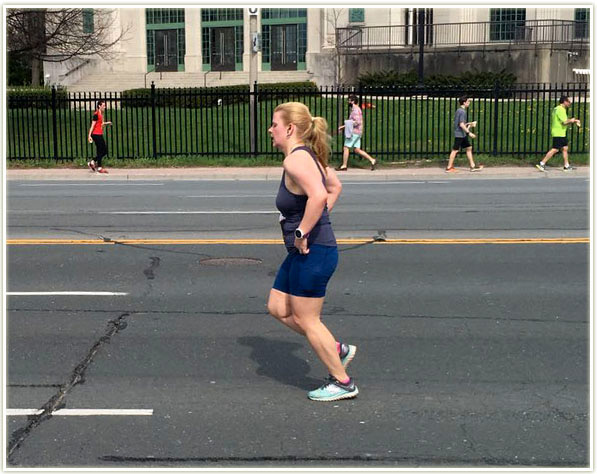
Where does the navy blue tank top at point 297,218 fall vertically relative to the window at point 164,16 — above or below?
below

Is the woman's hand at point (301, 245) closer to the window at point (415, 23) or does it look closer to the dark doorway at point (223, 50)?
the window at point (415, 23)

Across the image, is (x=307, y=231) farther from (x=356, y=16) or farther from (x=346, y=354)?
(x=356, y=16)

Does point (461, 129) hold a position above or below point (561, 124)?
below

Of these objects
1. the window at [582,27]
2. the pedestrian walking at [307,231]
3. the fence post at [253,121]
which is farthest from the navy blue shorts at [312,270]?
the window at [582,27]

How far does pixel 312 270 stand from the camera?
552 cm

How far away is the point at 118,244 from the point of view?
444 inches

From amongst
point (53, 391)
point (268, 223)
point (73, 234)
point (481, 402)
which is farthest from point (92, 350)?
point (268, 223)

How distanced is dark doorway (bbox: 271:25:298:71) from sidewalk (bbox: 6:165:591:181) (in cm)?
2805

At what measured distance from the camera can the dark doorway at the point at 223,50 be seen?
51.6 metres

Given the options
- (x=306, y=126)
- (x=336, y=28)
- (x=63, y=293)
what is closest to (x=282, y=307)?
(x=306, y=126)

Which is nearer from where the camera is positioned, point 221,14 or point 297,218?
point 297,218

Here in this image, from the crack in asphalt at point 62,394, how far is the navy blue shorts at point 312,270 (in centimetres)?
158

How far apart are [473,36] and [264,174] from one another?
2477cm

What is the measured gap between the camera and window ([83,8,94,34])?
31.7 metres
